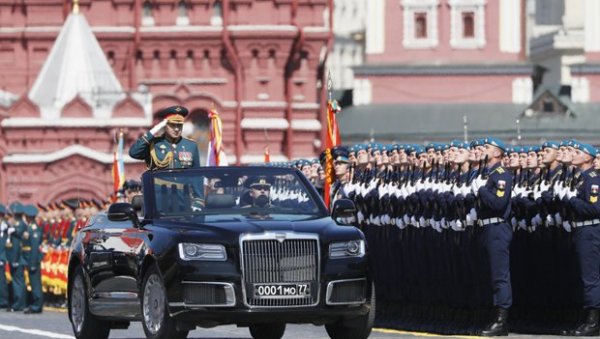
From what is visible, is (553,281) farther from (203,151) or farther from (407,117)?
(407,117)

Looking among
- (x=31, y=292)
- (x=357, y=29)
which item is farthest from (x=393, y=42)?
(x=31, y=292)

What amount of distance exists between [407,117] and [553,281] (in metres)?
62.8

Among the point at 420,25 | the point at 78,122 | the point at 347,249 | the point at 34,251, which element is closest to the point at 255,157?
the point at 78,122

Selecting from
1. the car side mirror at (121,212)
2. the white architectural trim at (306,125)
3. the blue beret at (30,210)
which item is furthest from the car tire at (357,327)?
the white architectural trim at (306,125)

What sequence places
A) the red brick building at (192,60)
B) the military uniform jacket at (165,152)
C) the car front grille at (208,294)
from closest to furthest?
1. the car front grille at (208,294)
2. the military uniform jacket at (165,152)
3. the red brick building at (192,60)

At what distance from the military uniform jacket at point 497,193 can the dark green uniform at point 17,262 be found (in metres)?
12.8

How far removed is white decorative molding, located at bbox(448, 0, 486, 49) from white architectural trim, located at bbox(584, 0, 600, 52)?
14.5 ft

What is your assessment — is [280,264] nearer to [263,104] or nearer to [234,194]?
[234,194]

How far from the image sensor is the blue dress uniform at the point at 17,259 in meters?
30.4

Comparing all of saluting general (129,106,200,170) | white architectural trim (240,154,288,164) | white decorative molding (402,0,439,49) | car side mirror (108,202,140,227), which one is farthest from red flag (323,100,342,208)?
white decorative molding (402,0,439,49)

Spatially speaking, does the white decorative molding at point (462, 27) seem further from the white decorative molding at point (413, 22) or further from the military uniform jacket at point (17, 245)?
the military uniform jacket at point (17, 245)

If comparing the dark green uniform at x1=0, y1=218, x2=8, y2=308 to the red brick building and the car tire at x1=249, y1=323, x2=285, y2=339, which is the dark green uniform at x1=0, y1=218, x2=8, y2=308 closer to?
the car tire at x1=249, y1=323, x2=285, y2=339

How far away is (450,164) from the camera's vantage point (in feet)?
63.8

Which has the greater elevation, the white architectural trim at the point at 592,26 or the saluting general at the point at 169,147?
the saluting general at the point at 169,147
